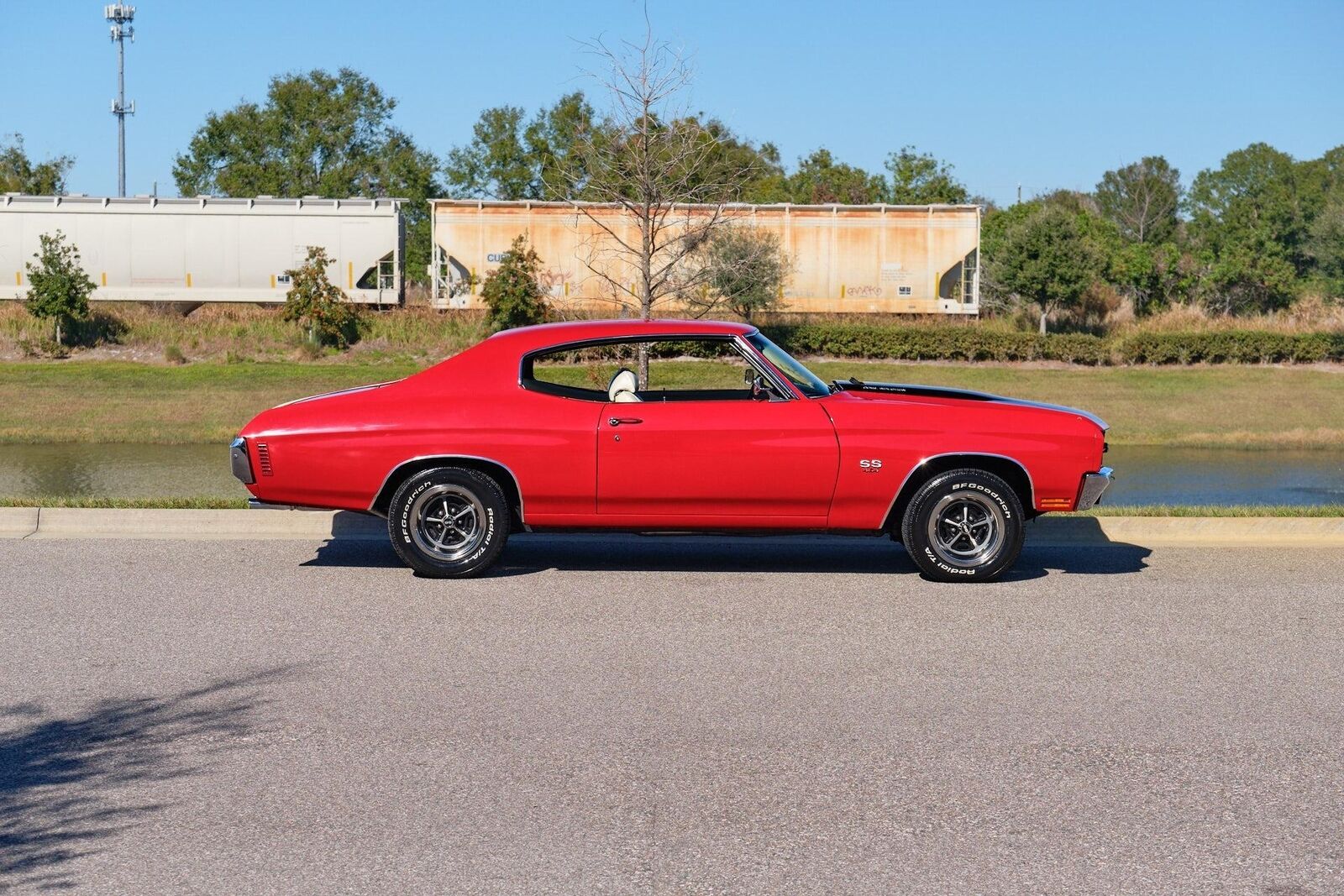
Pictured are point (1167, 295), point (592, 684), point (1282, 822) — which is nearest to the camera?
point (1282, 822)

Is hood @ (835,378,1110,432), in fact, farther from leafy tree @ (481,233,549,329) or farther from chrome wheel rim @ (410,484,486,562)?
leafy tree @ (481,233,549,329)

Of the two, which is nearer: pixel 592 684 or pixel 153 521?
pixel 592 684

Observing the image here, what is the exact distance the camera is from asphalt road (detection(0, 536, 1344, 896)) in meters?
4.38

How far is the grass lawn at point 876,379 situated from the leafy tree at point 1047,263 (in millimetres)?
5488

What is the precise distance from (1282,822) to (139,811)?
378cm

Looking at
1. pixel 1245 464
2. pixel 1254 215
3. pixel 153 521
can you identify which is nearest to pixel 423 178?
pixel 1254 215

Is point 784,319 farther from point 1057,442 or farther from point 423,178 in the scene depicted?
point 1057,442

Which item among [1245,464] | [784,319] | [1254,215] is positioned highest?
[1254,215]

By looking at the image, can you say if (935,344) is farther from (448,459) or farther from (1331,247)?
(448,459)

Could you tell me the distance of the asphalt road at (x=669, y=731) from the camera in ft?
14.4

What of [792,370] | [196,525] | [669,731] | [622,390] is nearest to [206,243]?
[196,525]

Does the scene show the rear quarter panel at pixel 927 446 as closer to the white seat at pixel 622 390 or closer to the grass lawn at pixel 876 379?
the white seat at pixel 622 390

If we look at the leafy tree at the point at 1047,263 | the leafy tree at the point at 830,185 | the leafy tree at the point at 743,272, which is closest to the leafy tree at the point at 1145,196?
the leafy tree at the point at 830,185

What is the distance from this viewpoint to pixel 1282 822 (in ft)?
15.4
